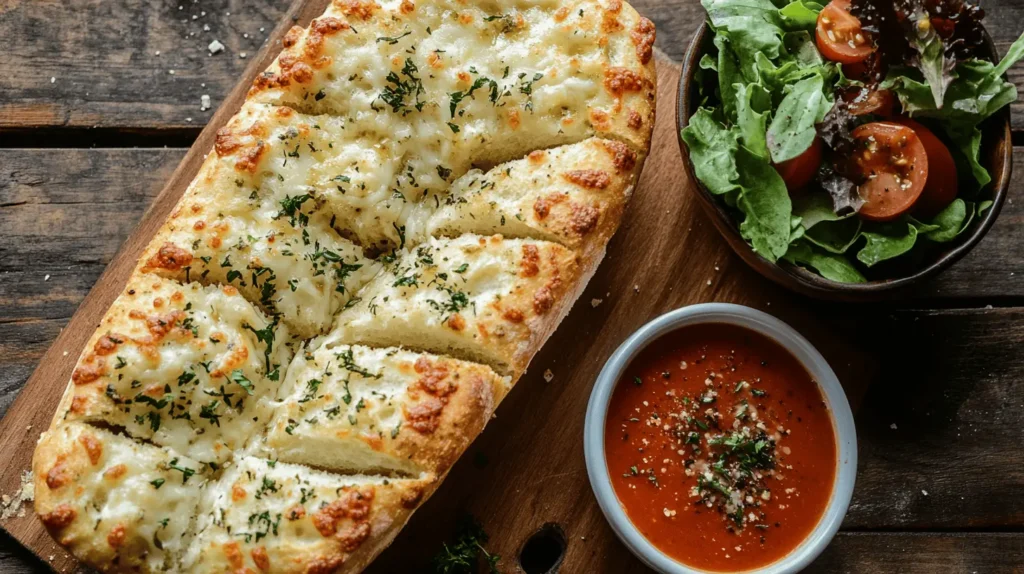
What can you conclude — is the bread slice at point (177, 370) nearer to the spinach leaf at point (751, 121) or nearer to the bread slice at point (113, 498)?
the bread slice at point (113, 498)

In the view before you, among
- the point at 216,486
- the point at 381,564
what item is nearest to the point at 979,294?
the point at 381,564

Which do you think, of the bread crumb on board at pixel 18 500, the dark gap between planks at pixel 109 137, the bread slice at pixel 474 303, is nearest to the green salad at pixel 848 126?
the bread slice at pixel 474 303

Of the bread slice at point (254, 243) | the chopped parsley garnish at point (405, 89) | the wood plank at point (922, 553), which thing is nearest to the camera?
the bread slice at point (254, 243)

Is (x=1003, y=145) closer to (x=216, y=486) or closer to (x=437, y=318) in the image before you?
(x=437, y=318)

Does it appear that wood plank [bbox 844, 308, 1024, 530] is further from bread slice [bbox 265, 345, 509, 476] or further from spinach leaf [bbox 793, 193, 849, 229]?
bread slice [bbox 265, 345, 509, 476]

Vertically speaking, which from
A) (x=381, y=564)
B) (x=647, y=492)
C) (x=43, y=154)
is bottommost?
(x=381, y=564)

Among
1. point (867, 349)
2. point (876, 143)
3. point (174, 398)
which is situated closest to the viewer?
point (174, 398)
